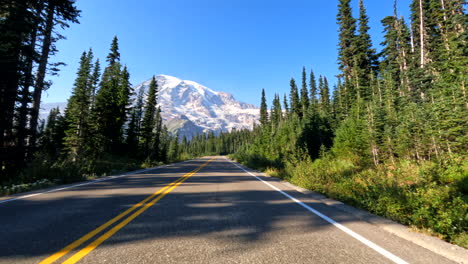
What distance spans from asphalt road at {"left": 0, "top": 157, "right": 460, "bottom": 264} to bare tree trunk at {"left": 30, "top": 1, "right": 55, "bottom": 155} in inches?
365

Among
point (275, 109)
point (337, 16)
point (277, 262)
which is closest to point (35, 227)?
point (277, 262)

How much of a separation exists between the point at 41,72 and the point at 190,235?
16.3 m

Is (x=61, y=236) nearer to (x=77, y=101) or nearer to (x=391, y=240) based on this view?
(x=391, y=240)

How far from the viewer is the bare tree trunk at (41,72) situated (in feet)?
40.6

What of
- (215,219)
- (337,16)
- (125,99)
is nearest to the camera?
(215,219)

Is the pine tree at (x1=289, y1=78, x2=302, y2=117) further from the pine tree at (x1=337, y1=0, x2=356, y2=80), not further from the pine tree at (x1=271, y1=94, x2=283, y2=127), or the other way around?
the pine tree at (x1=337, y1=0, x2=356, y2=80)

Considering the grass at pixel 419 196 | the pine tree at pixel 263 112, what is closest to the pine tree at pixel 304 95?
the pine tree at pixel 263 112

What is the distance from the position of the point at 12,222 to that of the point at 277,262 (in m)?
5.03

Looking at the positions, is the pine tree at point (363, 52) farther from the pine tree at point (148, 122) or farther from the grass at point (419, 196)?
the pine tree at point (148, 122)

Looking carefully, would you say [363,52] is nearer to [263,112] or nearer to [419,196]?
[419,196]

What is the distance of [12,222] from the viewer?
13.1 feet

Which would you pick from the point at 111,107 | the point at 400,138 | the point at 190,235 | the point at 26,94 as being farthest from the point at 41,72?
the point at 400,138

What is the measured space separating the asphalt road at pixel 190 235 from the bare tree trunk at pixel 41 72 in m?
9.28

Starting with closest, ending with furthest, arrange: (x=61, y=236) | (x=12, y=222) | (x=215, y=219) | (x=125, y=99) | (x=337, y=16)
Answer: (x=61, y=236) < (x=12, y=222) < (x=215, y=219) < (x=125, y=99) < (x=337, y=16)
